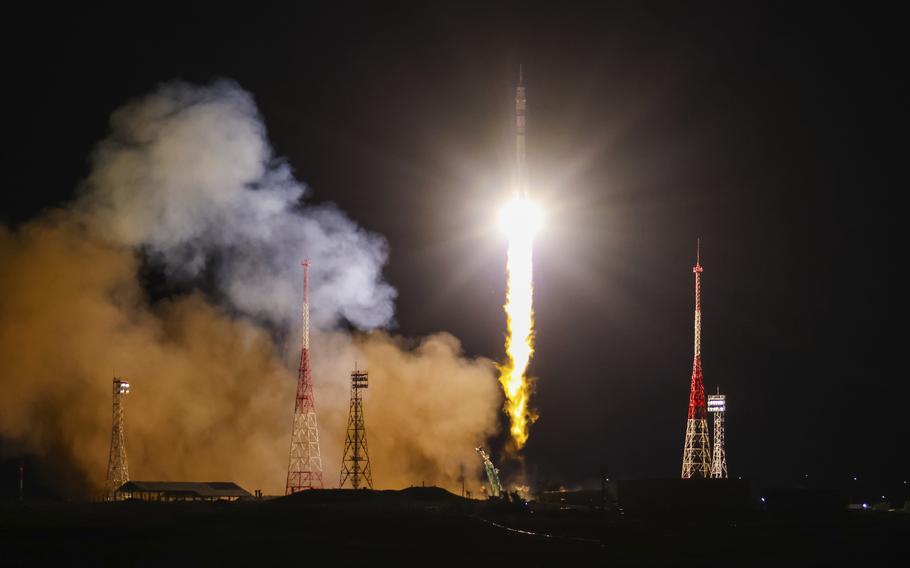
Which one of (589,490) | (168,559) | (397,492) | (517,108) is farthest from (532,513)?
(168,559)

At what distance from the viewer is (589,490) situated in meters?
124

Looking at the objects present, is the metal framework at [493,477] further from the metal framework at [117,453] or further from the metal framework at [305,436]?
the metal framework at [117,453]

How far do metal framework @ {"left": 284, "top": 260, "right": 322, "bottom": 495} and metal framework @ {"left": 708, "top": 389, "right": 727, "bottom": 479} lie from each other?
40.5m

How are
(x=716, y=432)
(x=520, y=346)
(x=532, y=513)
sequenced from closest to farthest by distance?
(x=532, y=513) < (x=520, y=346) < (x=716, y=432)

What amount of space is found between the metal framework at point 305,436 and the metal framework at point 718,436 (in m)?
40.5

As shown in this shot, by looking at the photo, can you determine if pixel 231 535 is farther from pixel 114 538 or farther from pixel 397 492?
pixel 397 492

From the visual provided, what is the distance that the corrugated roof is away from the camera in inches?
4604

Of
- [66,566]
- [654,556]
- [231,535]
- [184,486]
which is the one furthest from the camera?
[184,486]

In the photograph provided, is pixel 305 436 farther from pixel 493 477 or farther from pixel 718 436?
pixel 718 436

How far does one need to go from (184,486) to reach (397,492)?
23.3 meters

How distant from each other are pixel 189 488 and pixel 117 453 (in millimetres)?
7224

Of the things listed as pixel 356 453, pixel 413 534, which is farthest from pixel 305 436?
pixel 413 534

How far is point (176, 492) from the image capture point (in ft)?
391

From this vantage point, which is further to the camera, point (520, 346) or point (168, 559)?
point (520, 346)
